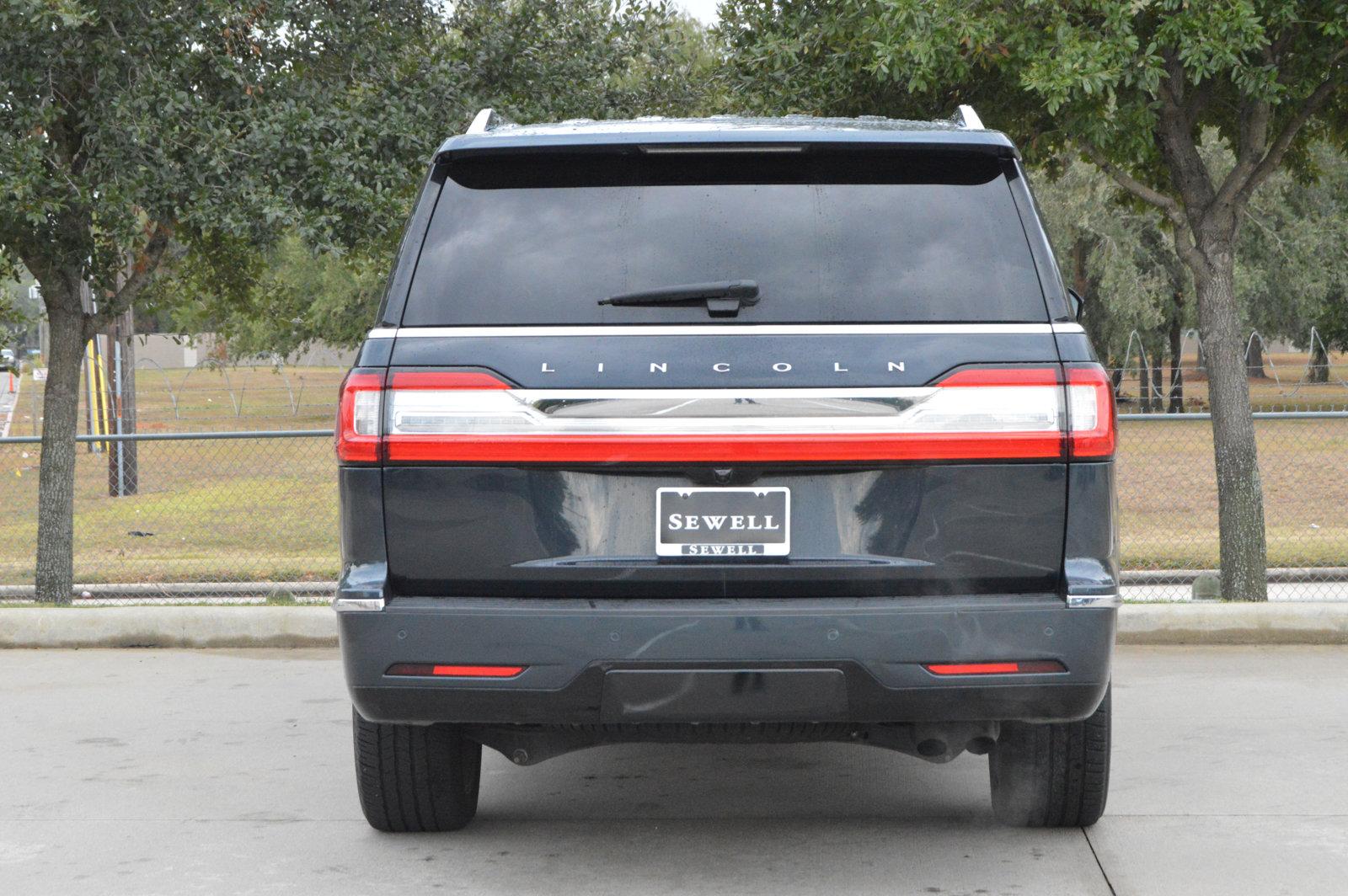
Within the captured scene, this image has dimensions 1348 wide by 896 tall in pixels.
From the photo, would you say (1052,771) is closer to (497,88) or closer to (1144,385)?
(497,88)

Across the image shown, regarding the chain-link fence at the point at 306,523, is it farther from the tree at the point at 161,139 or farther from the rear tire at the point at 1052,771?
the rear tire at the point at 1052,771

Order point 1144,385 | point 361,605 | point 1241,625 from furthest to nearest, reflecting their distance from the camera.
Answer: point 1144,385 < point 1241,625 < point 361,605

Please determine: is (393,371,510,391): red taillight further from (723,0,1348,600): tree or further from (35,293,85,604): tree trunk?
(35,293,85,604): tree trunk

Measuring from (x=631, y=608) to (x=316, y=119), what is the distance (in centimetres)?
649

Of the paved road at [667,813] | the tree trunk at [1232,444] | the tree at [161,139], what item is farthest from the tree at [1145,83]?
the paved road at [667,813]

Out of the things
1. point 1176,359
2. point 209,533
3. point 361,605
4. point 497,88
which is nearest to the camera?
point 361,605

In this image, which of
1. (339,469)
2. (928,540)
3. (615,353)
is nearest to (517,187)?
(615,353)

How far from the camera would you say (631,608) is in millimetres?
3797

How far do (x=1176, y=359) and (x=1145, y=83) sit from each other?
116 feet

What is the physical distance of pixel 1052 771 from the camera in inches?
184

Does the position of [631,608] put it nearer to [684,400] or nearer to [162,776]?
[684,400]

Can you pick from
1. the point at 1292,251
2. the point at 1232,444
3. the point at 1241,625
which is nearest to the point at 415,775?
the point at 1241,625

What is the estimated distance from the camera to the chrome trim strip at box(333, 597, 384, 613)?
3869 millimetres

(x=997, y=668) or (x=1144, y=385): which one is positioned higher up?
(x=1144, y=385)
